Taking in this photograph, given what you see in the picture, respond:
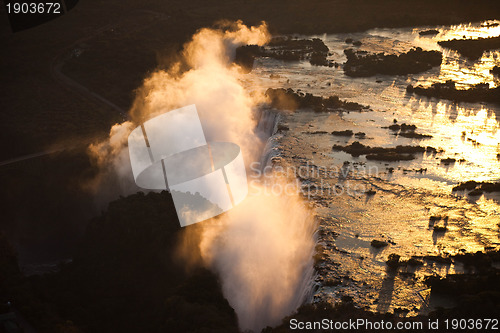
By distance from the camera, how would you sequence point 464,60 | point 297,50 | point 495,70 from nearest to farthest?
point 495,70 → point 464,60 → point 297,50

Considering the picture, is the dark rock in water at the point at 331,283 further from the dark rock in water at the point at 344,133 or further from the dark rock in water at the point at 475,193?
the dark rock in water at the point at 344,133

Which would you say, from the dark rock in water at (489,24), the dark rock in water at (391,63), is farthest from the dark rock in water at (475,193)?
the dark rock in water at (489,24)

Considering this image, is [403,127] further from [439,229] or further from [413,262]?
[413,262]

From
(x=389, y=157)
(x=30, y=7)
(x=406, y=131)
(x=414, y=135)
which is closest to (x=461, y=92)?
(x=406, y=131)

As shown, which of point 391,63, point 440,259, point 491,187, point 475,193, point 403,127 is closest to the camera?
point 440,259

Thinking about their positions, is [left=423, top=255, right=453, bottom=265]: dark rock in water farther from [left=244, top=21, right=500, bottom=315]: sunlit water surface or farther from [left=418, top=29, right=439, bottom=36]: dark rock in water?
[left=418, top=29, right=439, bottom=36]: dark rock in water

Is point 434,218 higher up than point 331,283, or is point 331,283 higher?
point 434,218

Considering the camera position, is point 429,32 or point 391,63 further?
point 429,32
